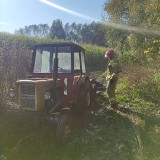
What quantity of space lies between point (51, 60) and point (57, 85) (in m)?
0.85

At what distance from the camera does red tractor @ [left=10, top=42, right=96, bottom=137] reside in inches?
300

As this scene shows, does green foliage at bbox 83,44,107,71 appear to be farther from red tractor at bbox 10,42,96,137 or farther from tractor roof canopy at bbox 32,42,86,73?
tractor roof canopy at bbox 32,42,86,73

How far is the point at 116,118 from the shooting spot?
9375 mm

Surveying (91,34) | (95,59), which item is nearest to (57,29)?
(91,34)

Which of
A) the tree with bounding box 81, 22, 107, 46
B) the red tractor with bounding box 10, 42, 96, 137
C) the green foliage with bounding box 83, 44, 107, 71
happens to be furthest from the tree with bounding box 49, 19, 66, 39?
the red tractor with bounding box 10, 42, 96, 137

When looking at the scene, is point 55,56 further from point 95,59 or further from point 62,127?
point 95,59

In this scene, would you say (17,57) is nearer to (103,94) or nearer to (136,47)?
(103,94)

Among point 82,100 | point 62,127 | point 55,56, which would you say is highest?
point 55,56

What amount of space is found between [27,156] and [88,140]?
4.60ft

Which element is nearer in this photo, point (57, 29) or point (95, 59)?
point (95, 59)

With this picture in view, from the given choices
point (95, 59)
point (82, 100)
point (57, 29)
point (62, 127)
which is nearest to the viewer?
point (62, 127)

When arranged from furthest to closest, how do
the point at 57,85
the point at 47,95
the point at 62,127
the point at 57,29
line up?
the point at 57,29 < the point at 57,85 < the point at 47,95 < the point at 62,127

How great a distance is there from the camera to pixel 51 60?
8.83 m

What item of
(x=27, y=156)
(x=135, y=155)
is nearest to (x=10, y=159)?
(x=27, y=156)
